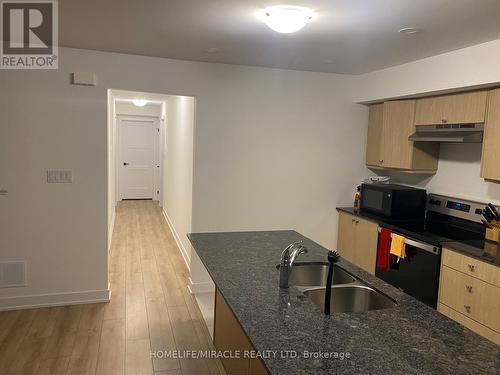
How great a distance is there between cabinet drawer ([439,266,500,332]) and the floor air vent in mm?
3626

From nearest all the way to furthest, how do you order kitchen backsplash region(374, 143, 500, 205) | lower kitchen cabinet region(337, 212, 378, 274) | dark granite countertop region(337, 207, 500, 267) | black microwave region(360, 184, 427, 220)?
1. dark granite countertop region(337, 207, 500, 267)
2. kitchen backsplash region(374, 143, 500, 205)
3. black microwave region(360, 184, 427, 220)
4. lower kitchen cabinet region(337, 212, 378, 274)

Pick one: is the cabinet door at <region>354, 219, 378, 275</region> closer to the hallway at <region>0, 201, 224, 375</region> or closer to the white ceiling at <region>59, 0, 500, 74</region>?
the white ceiling at <region>59, 0, 500, 74</region>

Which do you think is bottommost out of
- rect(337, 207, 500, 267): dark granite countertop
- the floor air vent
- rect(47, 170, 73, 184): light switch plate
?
the floor air vent

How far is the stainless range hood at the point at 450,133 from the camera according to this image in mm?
3081

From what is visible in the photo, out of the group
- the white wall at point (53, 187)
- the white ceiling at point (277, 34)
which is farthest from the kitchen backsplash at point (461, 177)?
the white wall at point (53, 187)

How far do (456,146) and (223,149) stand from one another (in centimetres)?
228

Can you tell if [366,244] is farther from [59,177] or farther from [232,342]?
[59,177]

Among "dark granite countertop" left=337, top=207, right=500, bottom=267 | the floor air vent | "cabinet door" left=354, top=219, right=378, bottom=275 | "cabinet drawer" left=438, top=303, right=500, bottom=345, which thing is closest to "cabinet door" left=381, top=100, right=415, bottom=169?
"cabinet door" left=354, top=219, right=378, bottom=275

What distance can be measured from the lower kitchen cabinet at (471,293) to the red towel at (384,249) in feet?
1.87

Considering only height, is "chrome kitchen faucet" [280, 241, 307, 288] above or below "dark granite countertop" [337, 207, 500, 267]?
above

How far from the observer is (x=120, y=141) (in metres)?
9.20

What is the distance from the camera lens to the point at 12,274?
3.48 meters

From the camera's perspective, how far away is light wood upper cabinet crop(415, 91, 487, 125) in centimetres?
302

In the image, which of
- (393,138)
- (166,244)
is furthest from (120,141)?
(393,138)
